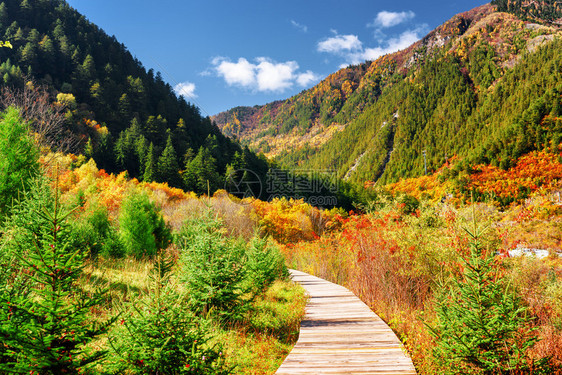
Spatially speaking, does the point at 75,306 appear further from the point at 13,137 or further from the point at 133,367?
the point at 13,137

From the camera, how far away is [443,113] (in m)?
114

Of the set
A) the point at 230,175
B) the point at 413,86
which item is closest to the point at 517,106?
the point at 413,86

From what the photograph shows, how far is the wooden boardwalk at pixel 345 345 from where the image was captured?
3.32 m

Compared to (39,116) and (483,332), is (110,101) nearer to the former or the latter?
(39,116)

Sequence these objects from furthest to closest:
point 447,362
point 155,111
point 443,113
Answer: point 443,113 < point 155,111 < point 447,362

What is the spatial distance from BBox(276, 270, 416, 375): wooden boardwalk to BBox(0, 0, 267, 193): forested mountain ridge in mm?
41942

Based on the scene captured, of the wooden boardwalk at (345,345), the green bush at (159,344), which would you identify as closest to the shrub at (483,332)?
the wooden boardwalk at (345,345)

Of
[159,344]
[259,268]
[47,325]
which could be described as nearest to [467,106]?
[259,268]

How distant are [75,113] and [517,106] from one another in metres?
110

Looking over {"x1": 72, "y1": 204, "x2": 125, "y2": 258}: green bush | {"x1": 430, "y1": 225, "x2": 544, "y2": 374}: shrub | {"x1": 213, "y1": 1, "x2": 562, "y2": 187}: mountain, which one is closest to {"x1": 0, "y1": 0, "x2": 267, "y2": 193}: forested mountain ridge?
{"x1": 213, "y1": 1, "x2": 562, "y2": 187}: mountain

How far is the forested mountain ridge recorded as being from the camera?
160 ft

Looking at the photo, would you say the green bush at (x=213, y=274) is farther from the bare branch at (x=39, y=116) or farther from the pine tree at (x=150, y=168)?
the pine tree at (x=150, y=168)

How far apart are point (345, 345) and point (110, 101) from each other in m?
79.2

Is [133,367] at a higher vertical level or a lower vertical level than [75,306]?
lower
